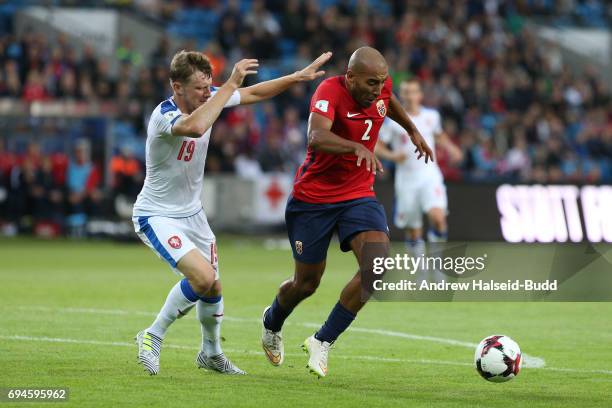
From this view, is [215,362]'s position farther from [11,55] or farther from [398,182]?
[11,55]

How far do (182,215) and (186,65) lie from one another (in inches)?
42.3

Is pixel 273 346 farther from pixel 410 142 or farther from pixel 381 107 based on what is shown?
pixel 410 142

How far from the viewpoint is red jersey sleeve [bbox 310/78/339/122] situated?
8.16 metres

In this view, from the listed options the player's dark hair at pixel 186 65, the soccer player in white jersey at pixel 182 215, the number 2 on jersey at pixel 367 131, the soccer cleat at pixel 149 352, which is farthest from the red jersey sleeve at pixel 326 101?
the soccer cleat at pixel 149 352

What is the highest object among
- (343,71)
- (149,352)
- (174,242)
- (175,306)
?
(343,71)

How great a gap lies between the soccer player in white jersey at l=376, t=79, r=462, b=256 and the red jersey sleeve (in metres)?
6.93

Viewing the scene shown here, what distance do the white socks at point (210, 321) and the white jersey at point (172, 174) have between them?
2.18 ft

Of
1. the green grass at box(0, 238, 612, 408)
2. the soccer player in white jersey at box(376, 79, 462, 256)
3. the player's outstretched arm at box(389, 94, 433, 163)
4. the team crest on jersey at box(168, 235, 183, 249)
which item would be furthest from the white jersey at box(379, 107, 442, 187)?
the team crest on jersey at box(168, 235, 183, 249)

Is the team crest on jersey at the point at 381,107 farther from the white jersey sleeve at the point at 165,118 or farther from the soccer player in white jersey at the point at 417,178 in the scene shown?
the soccer player in white jersey at the point at 417,178

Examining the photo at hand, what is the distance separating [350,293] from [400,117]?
149cm

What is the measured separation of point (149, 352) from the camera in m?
8.18

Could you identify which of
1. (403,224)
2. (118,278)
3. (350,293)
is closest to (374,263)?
(350,293)

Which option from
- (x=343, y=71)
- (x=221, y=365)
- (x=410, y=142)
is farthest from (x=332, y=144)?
(x=343, y=71)

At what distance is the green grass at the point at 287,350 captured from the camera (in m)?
7.43
